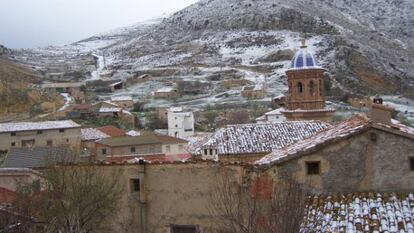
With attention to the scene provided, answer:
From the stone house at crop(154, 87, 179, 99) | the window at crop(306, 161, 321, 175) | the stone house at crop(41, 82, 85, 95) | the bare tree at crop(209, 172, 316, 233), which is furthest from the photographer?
the stone house at crop(41, 82, 85, 95)

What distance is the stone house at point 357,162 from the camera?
1127 centimetres

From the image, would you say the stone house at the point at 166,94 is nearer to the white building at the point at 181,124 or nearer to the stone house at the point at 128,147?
the white building at the point at 181,124

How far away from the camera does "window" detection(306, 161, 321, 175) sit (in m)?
11.6

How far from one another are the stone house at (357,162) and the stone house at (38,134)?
48.7m

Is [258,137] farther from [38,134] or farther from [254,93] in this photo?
[254,93]

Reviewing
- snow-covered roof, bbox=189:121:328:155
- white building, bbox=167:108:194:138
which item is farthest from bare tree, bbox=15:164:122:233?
white building, bbox=167:108:194:138

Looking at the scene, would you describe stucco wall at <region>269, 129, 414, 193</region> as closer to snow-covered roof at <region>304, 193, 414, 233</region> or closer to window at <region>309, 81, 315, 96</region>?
snow-covered roof at <region>304, 193, 414, 233</region>

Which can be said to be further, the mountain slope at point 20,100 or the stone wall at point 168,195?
the mountain slope at point 20,100

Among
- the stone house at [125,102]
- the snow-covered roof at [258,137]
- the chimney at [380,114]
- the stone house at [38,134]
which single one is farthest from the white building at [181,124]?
the chimney at [380,114]

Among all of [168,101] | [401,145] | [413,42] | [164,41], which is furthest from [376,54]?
[401,145]

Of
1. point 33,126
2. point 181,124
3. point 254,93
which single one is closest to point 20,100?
point 181,124

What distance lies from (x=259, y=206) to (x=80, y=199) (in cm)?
396

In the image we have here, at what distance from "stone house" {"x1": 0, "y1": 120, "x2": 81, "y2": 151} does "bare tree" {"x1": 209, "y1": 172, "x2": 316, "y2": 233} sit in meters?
48.2

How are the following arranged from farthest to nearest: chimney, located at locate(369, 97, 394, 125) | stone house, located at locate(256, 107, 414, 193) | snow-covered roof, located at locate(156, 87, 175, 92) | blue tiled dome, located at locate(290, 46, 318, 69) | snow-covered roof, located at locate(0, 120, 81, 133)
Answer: snow-covered roof, located at locate(156, 87, 175, 92) < snow-covered roof, located at locate(0, 120, 81, 133) < blue tiled dome, located at locate(290, 46, 318, 69) < chimney, located at locate(369, 97, 394, 125) < stone house, located at locate(256, 107, 414, 193)
